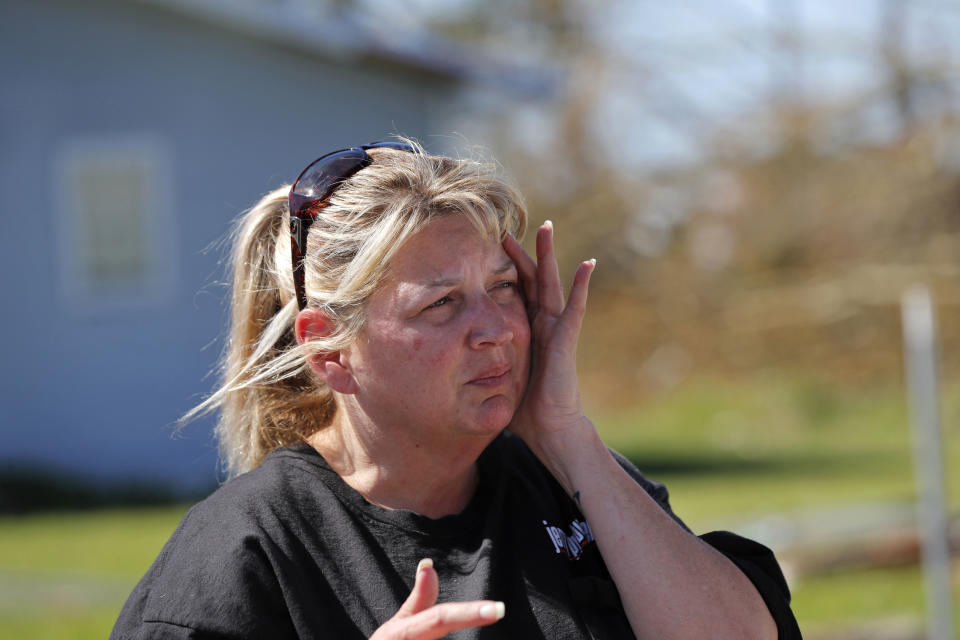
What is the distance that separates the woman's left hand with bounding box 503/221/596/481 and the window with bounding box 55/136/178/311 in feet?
28.2

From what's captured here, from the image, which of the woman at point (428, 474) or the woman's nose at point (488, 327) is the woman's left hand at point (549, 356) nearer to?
the woman at point (428, 474)

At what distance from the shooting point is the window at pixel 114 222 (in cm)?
1047

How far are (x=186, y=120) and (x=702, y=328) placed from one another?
801 centimetres

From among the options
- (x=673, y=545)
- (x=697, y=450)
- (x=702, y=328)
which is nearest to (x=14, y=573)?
(x=673, y=545)

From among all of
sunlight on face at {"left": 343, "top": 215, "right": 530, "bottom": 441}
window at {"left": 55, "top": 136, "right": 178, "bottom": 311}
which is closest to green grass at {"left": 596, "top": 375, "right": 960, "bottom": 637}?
sunlight on face at {"left": 343, "top": 215, "right": 530, "bottom": 441}

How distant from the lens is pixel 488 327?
2.16 m

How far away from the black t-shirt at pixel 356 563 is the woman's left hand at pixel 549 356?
0.37ft

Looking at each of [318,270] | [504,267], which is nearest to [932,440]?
[504,267]

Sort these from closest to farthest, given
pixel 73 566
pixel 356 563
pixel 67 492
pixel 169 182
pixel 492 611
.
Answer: pixel 492 611
pixel 356 563
pixel 73 566
pixel 67 492
pixel 169 182

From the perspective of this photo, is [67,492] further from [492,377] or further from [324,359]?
[492,377]

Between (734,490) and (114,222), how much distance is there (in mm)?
6123

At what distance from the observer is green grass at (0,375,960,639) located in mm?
5825

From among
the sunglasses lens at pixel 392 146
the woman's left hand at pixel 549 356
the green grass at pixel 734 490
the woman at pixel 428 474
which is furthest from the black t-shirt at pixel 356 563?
the green grass at pixel 734 490

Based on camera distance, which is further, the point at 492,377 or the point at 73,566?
the point at 73,566
